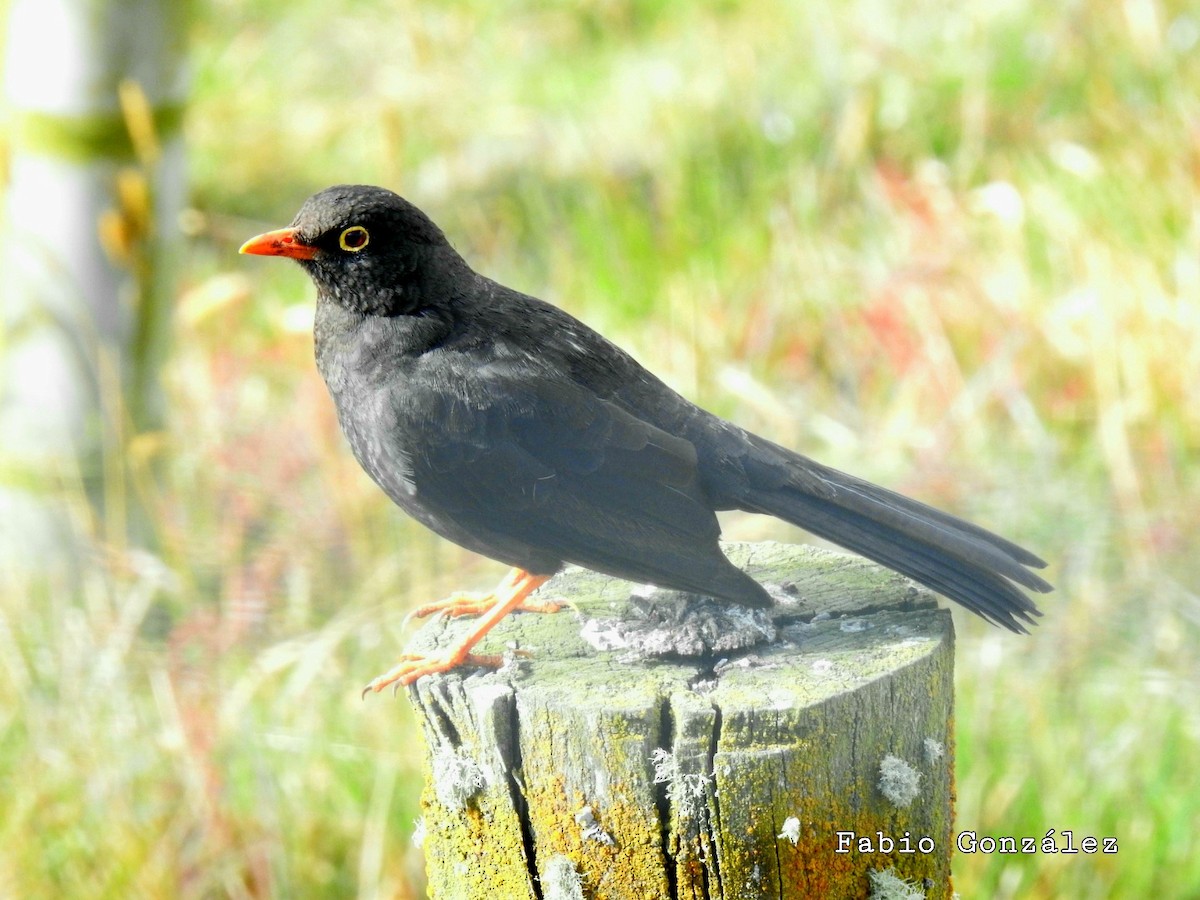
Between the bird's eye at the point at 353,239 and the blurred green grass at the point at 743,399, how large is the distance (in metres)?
1.11

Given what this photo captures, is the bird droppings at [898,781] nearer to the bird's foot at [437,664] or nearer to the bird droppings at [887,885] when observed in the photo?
the bird droppings at [887,885]

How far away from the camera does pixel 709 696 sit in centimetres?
220

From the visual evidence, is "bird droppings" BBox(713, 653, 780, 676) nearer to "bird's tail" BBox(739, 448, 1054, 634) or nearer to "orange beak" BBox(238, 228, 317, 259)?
"bird's tail" BBox(739, 448, 1054, 634)

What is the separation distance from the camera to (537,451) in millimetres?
2533

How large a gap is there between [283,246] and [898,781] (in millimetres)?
1407

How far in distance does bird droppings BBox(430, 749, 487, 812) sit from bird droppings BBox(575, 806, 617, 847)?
0.18m

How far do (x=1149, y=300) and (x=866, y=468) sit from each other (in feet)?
4.07

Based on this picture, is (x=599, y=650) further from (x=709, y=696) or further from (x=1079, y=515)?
(x=1079, y=515)

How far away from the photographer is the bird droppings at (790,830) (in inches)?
83.8

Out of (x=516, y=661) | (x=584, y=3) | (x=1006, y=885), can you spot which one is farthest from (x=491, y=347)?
(x=584, y=3)

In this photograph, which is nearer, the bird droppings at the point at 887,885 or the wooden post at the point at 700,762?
the wooden post at the point at 700,762

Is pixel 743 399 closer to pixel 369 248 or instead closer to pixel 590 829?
pixel 369 248

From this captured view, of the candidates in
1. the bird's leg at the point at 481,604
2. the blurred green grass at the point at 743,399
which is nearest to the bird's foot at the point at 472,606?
the bird's leg at the point at 481,604

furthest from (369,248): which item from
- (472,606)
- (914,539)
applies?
(914,539)
